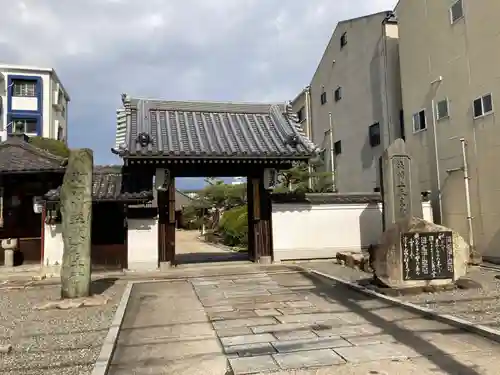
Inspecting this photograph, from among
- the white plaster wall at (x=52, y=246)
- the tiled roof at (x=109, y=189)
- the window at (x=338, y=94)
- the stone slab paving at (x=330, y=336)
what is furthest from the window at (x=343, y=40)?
the white plaster wall at (x=52, y=246)

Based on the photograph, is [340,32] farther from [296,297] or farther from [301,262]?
[296,297]

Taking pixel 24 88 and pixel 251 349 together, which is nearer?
pixel 251 349

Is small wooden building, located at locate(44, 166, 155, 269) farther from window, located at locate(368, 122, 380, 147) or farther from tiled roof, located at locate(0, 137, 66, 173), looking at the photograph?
window, located at locate(368, 122, 380, 147)

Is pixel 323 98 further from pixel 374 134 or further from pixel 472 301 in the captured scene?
pixel 472 301

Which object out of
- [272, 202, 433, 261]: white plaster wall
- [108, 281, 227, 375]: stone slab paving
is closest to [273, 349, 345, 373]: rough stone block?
[108, 281, 227, 375]: stone slab paving

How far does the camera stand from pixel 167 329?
6.98 meters

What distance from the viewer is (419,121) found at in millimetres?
17547

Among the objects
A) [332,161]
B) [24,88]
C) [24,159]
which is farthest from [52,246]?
[24,88]

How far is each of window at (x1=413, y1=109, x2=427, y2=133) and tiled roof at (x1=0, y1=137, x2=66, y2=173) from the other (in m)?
14.4

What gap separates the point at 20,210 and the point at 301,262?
37.9 feet

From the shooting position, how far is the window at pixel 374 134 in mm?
21462

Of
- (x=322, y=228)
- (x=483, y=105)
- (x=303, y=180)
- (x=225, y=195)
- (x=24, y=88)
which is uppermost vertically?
(x=24, y=88)

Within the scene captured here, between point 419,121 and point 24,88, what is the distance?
36607mm

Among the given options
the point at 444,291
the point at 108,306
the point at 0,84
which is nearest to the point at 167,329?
the point at 108,306
